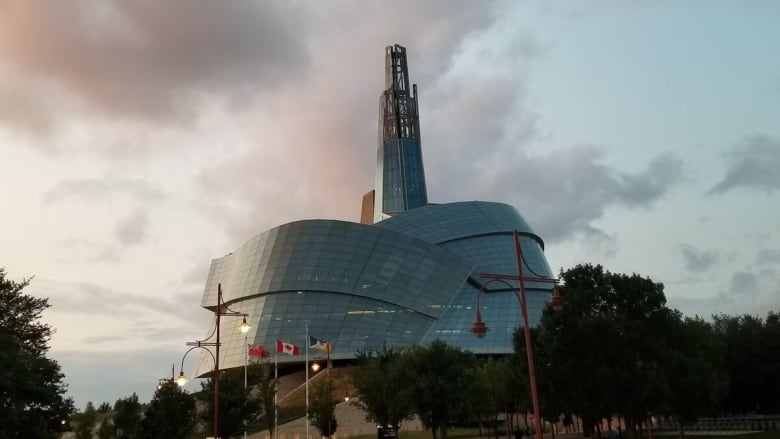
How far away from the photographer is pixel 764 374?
73.1m

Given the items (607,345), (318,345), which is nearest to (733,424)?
(607,345)

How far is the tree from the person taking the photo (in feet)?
111

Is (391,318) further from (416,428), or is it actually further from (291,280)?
(416,428)

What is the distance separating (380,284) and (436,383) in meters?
60.5

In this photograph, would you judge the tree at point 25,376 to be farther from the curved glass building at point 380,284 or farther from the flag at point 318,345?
the curved glass building at point 380,284

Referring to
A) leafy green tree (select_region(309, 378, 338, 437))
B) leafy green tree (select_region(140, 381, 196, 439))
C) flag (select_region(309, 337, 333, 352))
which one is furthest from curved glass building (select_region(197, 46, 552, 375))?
leafy green tree (select_region(140, 381, 196, 439))

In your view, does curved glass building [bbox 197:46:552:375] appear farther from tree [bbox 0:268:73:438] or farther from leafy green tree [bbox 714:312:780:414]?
tree [bbox 0:268:73:438]

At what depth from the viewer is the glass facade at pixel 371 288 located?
106125 mm

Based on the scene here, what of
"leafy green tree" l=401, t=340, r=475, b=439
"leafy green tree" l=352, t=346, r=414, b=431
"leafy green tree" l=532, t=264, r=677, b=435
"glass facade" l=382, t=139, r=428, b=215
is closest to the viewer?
"leafy green tree" l=532, t=264, r=677, b=435

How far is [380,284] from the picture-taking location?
360ft

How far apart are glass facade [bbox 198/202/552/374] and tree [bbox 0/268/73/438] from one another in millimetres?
56334

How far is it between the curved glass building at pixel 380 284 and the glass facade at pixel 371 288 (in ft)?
0.55

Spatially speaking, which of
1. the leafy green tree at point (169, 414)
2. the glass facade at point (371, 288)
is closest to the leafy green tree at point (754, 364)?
the glass facade at point (371, 288)

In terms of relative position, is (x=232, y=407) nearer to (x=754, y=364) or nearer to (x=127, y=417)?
(x=127, y=417)
